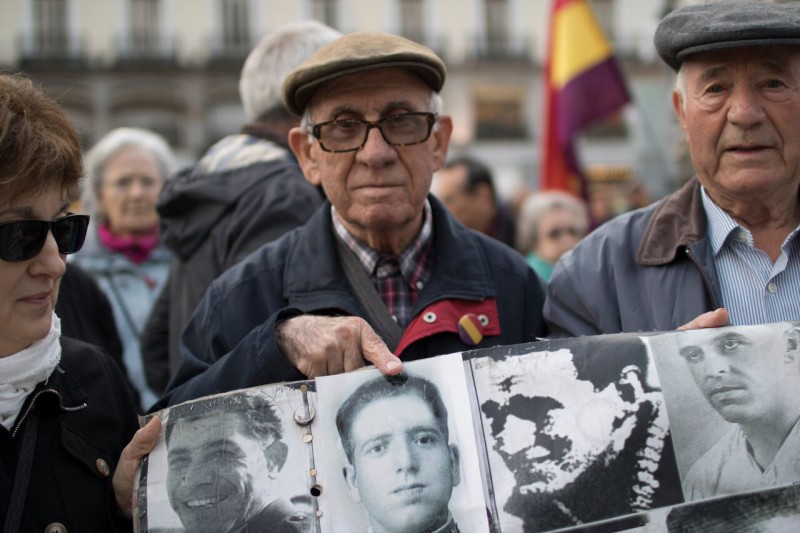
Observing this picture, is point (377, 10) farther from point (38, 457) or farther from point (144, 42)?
point (38, 457)

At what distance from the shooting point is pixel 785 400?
1933 millimetres

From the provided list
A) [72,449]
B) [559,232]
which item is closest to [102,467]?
[72,449]

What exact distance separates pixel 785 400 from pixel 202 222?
1.99 meters

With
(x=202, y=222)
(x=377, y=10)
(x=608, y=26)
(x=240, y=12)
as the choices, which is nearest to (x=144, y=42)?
(x=240, y=12)

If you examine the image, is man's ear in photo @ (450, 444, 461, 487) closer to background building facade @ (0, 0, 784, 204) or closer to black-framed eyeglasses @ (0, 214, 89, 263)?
black-framed eyeglasses @ (0, 214, 89, 263)

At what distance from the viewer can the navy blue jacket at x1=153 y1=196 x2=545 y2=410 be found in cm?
241

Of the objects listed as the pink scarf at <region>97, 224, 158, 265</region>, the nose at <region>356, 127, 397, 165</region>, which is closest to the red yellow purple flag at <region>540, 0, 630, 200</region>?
the pink scarf at <region>97, 224, 158, 265</region>

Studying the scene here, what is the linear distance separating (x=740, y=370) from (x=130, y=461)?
1.33 metres

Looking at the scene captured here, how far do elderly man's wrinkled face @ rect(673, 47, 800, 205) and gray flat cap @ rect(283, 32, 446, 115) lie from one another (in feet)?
2.31

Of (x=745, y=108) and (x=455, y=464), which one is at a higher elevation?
(x=745, y=108)

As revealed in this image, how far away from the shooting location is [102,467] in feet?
7.00

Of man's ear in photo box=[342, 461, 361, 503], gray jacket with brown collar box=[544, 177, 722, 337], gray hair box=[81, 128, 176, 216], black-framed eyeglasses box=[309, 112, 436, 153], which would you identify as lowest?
man's ear in photo box=[342, 461, 361, 503]

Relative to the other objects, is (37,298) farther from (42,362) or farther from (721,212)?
(721,212)

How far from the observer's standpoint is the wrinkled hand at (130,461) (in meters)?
1.98
